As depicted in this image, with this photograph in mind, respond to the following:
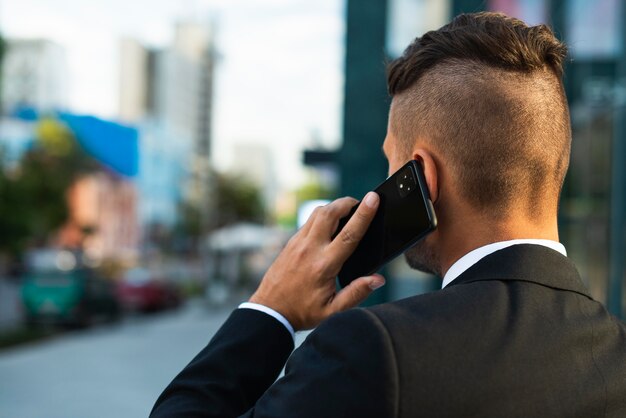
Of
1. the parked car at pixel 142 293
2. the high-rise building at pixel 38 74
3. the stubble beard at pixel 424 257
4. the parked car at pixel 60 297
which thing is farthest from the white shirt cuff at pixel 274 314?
the high-rise building at pixel 38 74

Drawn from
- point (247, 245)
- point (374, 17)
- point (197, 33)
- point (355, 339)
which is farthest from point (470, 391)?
point (197, 33)

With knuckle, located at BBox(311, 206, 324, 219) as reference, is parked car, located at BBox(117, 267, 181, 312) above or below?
below

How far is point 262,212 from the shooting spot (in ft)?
250

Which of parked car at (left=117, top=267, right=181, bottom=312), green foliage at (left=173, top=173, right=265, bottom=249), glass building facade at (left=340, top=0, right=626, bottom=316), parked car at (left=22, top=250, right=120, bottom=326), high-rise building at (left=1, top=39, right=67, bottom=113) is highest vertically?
glass building facade at (left=340, top=0, right=626, bottom=316)

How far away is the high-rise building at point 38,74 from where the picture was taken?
246 feet

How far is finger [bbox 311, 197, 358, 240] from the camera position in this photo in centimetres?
148

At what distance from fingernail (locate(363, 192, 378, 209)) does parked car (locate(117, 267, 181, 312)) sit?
2526 centimetres

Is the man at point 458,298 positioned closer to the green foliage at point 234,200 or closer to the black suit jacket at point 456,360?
the black suit jacket at point 456,360

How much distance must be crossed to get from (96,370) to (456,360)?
12.6 meters

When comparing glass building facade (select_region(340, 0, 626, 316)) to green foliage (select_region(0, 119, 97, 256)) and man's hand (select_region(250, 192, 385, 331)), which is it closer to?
man's hand (select_region(250, 192, 385, 331))

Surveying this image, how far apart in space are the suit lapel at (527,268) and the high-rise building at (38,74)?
76148mm

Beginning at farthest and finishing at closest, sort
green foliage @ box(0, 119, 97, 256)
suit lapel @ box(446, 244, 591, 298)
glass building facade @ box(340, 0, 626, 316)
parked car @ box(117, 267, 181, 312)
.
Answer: green foliage @ box(0, 119, 97, 256)
parked car @ box(117, 267, 181, 312)
glass building facade @ box(340, 0, 626, 316)
suit lapel @ box(446, 244, 591, 298)

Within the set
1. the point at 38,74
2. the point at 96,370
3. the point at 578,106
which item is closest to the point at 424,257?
the point at 578,106

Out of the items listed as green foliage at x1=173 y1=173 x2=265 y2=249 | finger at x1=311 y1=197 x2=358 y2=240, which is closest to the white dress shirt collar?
finger at x1=311 y1=197 x2=358 y2=240
